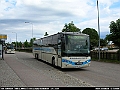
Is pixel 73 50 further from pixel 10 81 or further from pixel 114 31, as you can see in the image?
pixel 114 31

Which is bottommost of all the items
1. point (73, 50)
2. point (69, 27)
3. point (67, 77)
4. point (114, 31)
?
point (67, 77)

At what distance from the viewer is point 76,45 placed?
1590 centimetres

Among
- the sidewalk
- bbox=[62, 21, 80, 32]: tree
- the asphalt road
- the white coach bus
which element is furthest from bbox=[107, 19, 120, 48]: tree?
bbox=[62, 21, 80, 32]: tree

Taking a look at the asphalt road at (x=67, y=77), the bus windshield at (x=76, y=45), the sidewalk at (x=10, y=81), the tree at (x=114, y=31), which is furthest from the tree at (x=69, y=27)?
the sidewalk at (x=10, y=81)

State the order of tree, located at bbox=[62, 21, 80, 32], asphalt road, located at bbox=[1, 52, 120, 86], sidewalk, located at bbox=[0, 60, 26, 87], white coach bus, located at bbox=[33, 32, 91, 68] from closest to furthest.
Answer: sidewalk, located at bbox=[0, 60, 26, 87], asphalt road, located at bbox=[1, 52, 120, 86], white coach bus, located at bbox=[33, 32, 91, 68], tree, located at bbox=[62, 21, 80, 32]

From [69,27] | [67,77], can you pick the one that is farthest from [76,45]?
[69,27]

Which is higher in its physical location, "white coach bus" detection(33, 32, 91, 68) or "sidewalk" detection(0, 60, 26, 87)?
"white coach bus" detection(33, 32, 91, 68)

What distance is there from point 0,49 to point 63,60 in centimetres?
1478

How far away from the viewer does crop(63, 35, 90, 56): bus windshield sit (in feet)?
51.6

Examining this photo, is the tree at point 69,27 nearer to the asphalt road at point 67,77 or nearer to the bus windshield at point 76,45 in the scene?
the bus windshield at point 76,45

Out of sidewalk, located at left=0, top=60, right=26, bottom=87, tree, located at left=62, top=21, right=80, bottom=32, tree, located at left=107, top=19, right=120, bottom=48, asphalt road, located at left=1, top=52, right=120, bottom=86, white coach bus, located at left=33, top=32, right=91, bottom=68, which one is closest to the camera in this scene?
sidewalk, located at left=0, top=60, right=26, bottom=87

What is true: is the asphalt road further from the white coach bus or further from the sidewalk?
the white coach bus

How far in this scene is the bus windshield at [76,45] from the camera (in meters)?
15.7

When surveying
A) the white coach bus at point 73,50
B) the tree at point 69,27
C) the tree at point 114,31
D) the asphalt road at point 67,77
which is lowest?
the asphalt road at point 67,77
